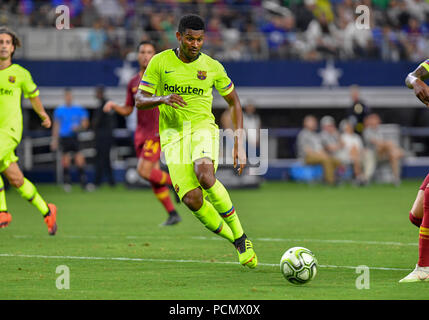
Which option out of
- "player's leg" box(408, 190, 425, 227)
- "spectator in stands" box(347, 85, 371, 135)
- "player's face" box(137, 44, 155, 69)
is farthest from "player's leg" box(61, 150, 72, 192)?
"player's leg" box(408, 190, 425, 227)

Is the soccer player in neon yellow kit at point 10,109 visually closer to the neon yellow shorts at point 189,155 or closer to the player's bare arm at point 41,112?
the player's bare arm at point 41,112

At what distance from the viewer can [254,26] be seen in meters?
27.3

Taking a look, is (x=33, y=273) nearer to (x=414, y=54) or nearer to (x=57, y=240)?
(x=57, y=240)

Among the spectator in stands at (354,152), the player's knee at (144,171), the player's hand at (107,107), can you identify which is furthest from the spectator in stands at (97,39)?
the player's hand at (107,107)

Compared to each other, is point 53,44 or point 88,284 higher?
point 53,44

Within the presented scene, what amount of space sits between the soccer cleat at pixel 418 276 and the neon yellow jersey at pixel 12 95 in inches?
225

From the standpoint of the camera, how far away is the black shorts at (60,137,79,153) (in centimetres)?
2262

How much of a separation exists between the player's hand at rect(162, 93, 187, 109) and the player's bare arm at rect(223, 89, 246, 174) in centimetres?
68

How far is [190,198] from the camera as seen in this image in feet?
28.4

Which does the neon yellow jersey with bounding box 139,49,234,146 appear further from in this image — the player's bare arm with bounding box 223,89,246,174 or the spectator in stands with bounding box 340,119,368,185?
the spectator in stands with bounding box 340,119,368,185

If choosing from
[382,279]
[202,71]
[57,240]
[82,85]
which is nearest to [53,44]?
[82,85]

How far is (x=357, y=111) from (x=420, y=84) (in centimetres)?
1733

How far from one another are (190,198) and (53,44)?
17.7 meters

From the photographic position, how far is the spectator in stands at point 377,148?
24.8 m
